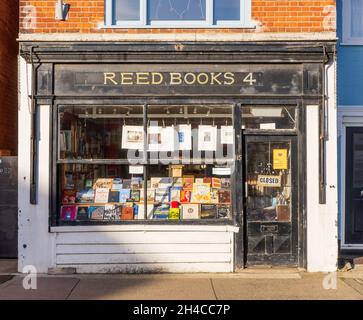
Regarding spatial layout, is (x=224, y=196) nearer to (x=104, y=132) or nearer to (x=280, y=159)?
(x=280, y=159)

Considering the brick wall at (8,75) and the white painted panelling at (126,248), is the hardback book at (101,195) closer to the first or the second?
the white painted panelling at (126,248)

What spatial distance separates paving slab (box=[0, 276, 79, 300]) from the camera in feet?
22.9

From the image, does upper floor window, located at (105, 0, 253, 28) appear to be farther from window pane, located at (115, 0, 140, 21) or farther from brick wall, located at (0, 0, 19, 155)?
brick wall, located at (0, 0, 19, 155)

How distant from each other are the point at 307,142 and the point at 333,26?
75.3 inches

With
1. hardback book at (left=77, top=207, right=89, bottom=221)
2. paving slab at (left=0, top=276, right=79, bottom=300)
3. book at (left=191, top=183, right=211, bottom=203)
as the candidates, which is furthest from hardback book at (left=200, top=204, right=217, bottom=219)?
paving slab at (left=0, top=276, right=79, bottom=300)

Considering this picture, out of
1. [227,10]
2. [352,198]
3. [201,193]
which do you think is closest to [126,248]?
[201,193]

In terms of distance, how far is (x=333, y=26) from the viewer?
27.6 ft

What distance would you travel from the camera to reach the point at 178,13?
28.4ft

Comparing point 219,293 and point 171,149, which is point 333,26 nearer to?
point 171,149

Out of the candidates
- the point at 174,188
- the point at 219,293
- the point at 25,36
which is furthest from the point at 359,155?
the point at 25,36

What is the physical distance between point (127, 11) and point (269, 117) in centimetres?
291

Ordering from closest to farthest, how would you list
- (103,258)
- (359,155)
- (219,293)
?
1. (219,293)
2. (103,258)
3. (359,155)

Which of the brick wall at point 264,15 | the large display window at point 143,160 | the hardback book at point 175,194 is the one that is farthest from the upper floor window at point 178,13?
the hardback book at point 175,194

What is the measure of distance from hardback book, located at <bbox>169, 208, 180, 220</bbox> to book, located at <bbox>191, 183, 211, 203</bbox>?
33 centimetres
